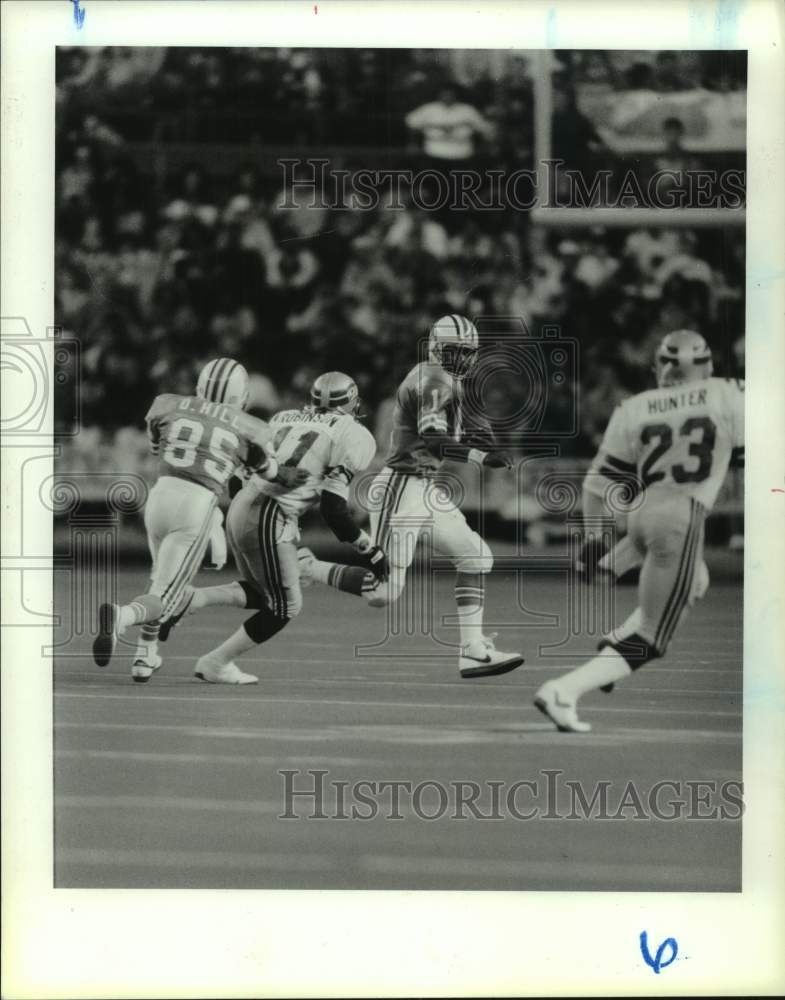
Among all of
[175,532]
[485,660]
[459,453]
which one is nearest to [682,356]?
[459,453]

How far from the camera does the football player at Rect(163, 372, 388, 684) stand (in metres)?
4.09

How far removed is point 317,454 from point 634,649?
1081 mm

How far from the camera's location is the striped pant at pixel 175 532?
408 cm

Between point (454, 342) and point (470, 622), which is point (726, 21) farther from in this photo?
point (470, 622)

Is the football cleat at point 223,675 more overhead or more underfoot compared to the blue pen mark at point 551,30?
more underfoot

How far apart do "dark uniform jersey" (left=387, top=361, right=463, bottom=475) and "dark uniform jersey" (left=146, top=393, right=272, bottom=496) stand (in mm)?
384

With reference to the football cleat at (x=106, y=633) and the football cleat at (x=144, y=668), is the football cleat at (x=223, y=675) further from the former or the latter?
the football cleat at (x=106, y=633)

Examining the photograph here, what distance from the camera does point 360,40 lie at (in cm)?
399

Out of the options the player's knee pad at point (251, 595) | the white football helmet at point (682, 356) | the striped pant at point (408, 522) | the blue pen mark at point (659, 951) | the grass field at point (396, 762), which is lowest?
the blue pen mark at point (659, 951)

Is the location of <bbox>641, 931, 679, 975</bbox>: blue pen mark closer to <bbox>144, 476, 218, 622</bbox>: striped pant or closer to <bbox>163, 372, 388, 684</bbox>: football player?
<bbox>163, 372, 388, 684</bbox>: football player

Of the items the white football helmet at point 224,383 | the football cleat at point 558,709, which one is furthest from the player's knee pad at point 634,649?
the white football helmet at point 224,383

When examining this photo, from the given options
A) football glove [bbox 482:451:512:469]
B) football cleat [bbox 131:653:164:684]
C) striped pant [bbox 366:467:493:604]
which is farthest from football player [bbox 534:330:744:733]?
football cleat [bbox 131:653:164:684]

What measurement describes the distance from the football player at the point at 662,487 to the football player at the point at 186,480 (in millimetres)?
952

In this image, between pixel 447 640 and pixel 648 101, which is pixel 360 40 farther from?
pixel 447 640
